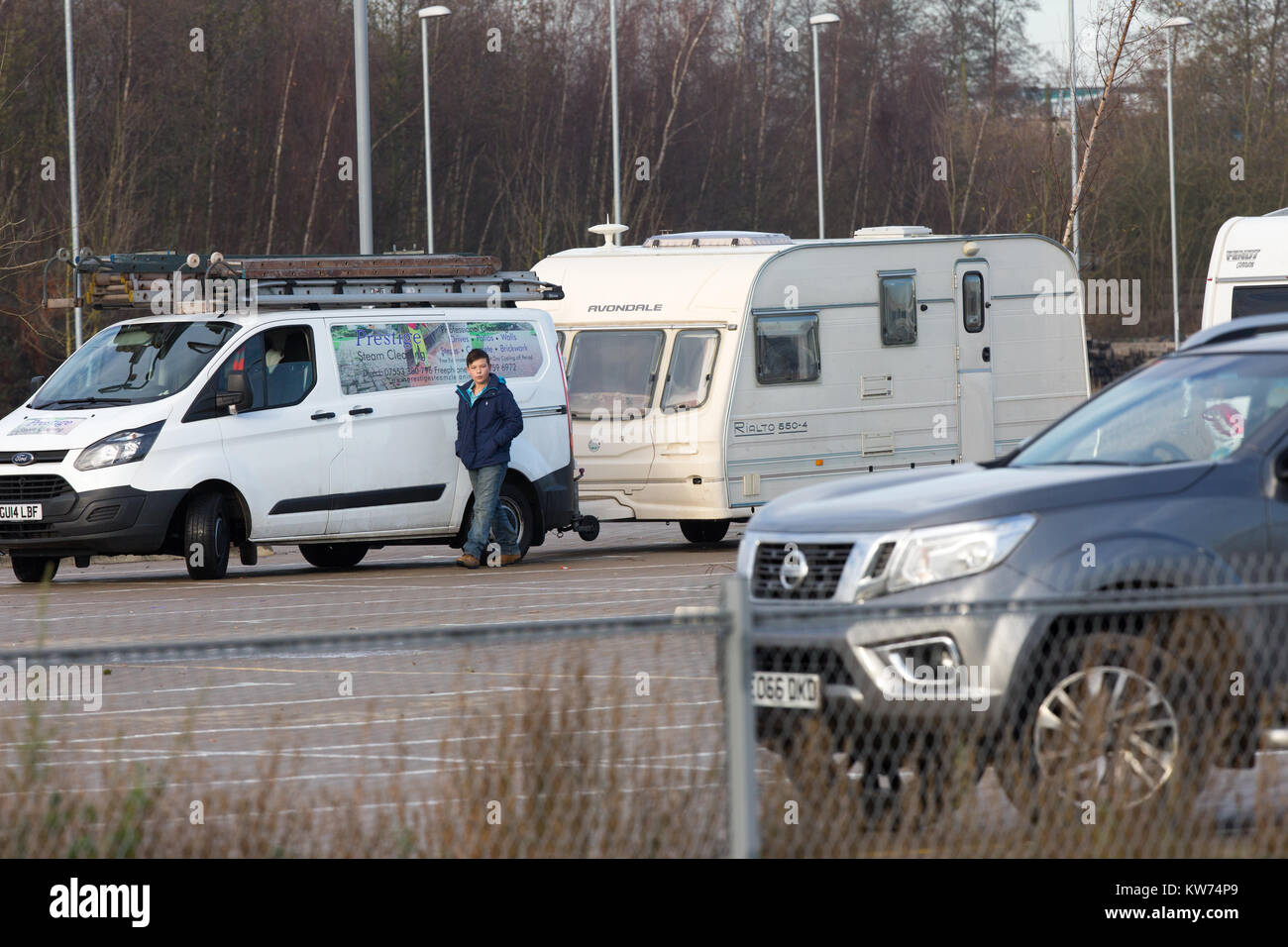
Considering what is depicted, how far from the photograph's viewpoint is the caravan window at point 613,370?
58.7ft

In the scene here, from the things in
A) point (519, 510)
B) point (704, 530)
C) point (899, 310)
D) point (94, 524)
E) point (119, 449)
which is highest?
point (899, 310)

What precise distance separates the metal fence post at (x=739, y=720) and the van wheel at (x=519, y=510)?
11810 millimetres

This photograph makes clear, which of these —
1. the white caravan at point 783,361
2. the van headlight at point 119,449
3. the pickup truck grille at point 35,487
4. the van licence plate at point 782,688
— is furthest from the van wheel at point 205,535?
the van licence plate at point 782,688

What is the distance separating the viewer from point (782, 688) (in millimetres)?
5348

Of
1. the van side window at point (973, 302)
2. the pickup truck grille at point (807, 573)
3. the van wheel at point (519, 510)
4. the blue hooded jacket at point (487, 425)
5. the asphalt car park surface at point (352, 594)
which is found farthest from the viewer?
the van side window at point (973, 302)

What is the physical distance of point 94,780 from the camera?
5.03m

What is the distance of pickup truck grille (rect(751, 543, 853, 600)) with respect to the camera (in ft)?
20.4

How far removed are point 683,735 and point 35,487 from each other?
1041cm

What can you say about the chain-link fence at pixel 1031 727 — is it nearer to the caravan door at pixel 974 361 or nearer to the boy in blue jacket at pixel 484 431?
the boy in blue jacket at pixel 484 431

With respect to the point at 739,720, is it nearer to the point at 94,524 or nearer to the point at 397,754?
the point at 397,754

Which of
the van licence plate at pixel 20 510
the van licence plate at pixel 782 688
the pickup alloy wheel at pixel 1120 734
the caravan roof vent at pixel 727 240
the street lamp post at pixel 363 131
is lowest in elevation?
the van licence plate at pixel 20 510

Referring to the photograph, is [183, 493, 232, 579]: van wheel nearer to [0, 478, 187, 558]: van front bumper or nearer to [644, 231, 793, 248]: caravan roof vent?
[0, 478, 187, 558]: van front bumper

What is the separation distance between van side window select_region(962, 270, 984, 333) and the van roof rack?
559 cm

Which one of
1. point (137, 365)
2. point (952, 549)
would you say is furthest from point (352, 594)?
point (952, 549)
